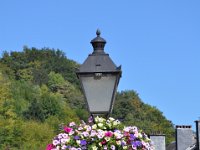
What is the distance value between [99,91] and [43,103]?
12670 cm

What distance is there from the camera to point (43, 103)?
138 metres

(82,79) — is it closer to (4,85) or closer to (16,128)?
(16,128)

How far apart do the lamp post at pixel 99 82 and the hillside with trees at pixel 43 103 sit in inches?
3738

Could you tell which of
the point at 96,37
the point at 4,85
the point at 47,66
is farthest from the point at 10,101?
the point at 96,37

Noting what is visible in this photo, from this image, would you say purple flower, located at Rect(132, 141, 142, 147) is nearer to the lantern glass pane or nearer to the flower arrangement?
the flower arrangement

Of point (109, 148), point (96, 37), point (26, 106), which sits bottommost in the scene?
point (109, 148)

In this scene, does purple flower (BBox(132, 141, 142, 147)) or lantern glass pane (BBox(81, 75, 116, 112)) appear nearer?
purple flower (BBox(132, 141, 142, 147))

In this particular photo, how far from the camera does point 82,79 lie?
1238 cm

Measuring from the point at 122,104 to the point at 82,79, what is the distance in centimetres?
13193

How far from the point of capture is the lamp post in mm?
12234

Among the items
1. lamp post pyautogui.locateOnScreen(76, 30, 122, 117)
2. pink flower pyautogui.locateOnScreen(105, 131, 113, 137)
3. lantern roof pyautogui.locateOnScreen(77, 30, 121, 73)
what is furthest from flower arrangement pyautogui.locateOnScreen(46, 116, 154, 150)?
lantern roof pyautogui.locateOnScreen(77, 30, 121, 73)

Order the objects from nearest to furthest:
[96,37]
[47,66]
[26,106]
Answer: [96,37] < [26,106] < [47,66]

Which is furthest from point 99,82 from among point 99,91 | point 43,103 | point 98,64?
point 43,103

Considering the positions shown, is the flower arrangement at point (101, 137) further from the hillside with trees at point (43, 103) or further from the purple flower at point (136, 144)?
the hillside with trees at point (43, 103)
